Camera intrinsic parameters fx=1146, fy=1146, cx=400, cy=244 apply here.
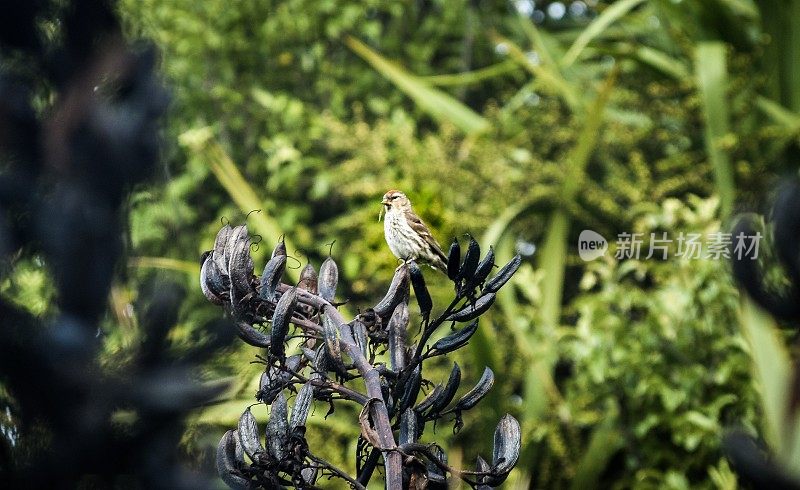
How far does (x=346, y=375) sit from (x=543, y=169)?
3.32m

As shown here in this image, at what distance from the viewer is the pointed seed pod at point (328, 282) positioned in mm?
1339

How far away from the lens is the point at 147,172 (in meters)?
0.99

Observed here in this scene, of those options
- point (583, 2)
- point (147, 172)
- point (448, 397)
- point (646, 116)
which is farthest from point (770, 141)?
point (147, 172)

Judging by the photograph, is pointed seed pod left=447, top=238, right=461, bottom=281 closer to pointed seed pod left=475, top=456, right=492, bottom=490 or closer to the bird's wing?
pointed seed pod left=475, top=456, right=492, bottom=490

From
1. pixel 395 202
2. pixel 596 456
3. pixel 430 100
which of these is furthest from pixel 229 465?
pixel 430 100

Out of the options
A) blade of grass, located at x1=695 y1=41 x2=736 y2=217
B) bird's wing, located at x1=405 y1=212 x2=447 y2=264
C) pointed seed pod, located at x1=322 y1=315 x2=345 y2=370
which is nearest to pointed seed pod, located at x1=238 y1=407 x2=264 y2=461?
pointed seed pod, located at x1=322 y1=315 x2=345 y2=370

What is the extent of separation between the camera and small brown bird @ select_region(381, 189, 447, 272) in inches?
78.5

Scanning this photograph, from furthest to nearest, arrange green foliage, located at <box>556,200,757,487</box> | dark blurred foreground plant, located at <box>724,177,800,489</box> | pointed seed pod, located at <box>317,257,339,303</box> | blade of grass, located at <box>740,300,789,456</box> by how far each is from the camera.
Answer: green foliage, located at <box>556,200,757,487</box>
blade of grass, located at <box>740,300,789,456</box>
pointed seed pod, located at <box>317,257,339,303</box>
dark blurred foreground plant, located at <box>724,177,800,489</box>

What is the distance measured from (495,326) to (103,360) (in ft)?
11.1

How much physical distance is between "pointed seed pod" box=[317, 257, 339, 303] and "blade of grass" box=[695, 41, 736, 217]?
2.83 m

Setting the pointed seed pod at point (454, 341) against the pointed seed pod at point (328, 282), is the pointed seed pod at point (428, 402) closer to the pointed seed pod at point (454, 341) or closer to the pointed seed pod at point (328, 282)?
the pointed seed pod at point (454, 341)

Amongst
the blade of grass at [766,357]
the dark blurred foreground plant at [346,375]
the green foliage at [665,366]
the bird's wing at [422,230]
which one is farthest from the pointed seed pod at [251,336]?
the green foliage at [665,366]

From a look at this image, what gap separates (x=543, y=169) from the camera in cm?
444

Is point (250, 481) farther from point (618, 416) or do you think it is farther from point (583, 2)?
point (583, 2)
